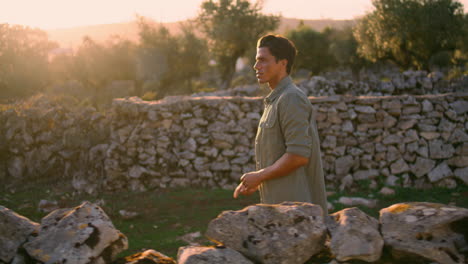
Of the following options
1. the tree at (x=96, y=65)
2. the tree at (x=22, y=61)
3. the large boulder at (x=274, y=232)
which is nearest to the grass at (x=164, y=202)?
the large boulder at (x=274, y=232)

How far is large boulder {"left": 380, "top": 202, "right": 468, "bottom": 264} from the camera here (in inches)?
65.1

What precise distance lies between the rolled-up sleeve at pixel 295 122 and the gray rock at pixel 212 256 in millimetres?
808

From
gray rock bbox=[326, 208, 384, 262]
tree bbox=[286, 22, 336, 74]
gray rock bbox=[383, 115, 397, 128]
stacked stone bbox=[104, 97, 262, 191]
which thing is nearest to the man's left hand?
gray rock bbox=[326, 208, 384, 262]

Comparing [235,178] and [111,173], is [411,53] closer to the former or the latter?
[235,178]

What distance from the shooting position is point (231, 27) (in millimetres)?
31297

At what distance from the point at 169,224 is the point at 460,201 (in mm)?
6100

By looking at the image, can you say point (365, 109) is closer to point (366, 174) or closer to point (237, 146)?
point (366, 174)

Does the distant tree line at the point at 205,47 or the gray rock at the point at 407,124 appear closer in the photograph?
the gray rock at the point at 407,124

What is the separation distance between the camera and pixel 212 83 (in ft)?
126

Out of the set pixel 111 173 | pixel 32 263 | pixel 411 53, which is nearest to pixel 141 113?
pixel 111 173

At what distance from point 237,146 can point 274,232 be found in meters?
8.15

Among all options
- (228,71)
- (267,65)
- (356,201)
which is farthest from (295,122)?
(228,71)

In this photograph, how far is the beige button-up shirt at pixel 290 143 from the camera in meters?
2.31

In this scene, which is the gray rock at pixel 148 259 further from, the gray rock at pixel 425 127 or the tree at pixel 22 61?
the tree at pixel 22 61
